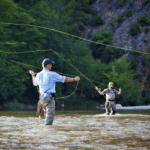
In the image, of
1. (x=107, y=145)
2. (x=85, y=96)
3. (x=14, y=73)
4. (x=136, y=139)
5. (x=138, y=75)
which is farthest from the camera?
(x=138, y=75)

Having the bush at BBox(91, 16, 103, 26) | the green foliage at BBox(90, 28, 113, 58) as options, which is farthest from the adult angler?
the bush at BBox(91, 16, 103, 26)

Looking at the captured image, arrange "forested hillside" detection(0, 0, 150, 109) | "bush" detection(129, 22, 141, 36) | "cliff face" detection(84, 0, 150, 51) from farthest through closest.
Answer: "bush" detection(129, 22, 141, 36) → "cliff face" detection(84, 0, 150, 51) → "forested hillside" detection(0, 0, 150, 109)

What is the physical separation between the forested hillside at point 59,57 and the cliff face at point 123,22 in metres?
0.38

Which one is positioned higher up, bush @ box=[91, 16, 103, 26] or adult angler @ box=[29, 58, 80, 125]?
bush @ box=[91, 16, 103, 26]

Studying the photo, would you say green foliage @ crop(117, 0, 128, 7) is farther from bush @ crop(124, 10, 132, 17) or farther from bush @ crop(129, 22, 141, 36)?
bush @ crop(129, 22, 141, 36)

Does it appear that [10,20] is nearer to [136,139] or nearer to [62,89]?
[62,89]

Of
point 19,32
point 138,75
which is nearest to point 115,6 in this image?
point 138,75

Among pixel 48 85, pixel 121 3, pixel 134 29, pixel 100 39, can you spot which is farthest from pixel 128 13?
pixel 48 85

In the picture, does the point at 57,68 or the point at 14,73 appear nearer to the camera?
the point at 14,73

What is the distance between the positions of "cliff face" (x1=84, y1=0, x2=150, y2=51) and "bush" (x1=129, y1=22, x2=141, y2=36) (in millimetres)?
869

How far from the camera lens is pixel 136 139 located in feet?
18.9

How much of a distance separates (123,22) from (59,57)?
38729mm

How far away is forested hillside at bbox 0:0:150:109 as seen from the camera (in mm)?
38406

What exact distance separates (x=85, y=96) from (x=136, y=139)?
151 ft
